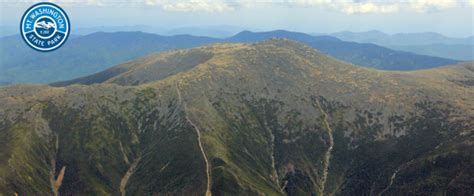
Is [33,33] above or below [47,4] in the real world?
below

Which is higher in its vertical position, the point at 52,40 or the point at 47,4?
the point at 47,4

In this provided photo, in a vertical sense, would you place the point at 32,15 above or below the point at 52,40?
above
